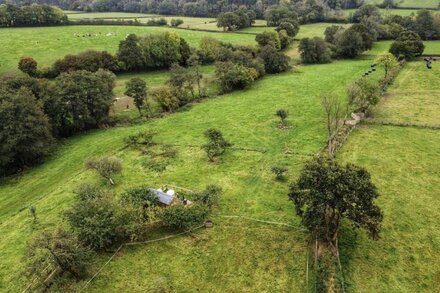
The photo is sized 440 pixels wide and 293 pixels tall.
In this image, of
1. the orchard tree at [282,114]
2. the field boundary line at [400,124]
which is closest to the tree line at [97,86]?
the orchard tree at [282,114]

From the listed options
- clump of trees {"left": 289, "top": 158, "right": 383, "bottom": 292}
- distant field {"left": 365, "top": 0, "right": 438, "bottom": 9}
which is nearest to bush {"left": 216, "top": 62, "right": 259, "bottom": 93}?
clump of trees {"left": 289, "top": 158, "right": 383, "bottom": 292}

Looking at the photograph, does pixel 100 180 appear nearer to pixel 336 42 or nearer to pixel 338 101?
pixel 338 101

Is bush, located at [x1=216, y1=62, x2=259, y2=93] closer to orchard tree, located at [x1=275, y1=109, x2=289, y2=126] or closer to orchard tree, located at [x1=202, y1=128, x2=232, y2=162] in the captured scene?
orchard tree, located at [x1=275, y1=109, x2=289, y2=126]

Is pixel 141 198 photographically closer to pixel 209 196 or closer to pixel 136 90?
pixel 209 196

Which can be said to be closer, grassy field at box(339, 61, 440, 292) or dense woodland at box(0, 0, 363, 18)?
grassy field at box(339, 61, 440, 292)

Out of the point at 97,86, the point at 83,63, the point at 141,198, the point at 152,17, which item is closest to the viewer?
the point at 141,198

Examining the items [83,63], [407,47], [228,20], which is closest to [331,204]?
[83,63]
